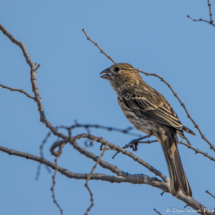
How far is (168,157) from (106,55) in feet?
6.41

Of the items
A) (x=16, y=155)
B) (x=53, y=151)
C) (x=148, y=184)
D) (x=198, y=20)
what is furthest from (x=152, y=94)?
(x=53, y=151)

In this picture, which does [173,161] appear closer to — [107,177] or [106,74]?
[107,177]

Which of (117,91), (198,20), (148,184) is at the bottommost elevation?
(148,184)

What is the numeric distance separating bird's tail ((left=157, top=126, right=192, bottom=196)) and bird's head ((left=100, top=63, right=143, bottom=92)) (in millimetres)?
1758

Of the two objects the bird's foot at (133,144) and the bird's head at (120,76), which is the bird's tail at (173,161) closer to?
the bird's foot at (133,144)

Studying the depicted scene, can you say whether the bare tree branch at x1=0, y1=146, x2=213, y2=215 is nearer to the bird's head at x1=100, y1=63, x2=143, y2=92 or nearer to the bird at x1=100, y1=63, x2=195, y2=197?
the bird at x1=100, y1=63, x2=195, y2=197

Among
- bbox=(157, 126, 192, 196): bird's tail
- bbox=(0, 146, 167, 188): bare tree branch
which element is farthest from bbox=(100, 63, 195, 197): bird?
bbox=(0, 146, 167, 188): bare tree branch

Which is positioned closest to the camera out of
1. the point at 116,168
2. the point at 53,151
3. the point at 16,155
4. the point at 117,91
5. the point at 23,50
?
the point at 53,151

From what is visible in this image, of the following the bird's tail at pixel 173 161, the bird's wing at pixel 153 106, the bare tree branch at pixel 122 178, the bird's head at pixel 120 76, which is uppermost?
the bird's head at pixel 120 76

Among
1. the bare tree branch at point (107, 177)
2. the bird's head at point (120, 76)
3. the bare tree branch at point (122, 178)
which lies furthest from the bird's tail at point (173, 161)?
the bird's head at point (120, 76)

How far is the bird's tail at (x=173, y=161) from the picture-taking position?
457cm

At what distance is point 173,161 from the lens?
532cm

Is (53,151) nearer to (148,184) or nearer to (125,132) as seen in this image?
(125,132)

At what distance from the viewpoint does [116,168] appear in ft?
12.5
